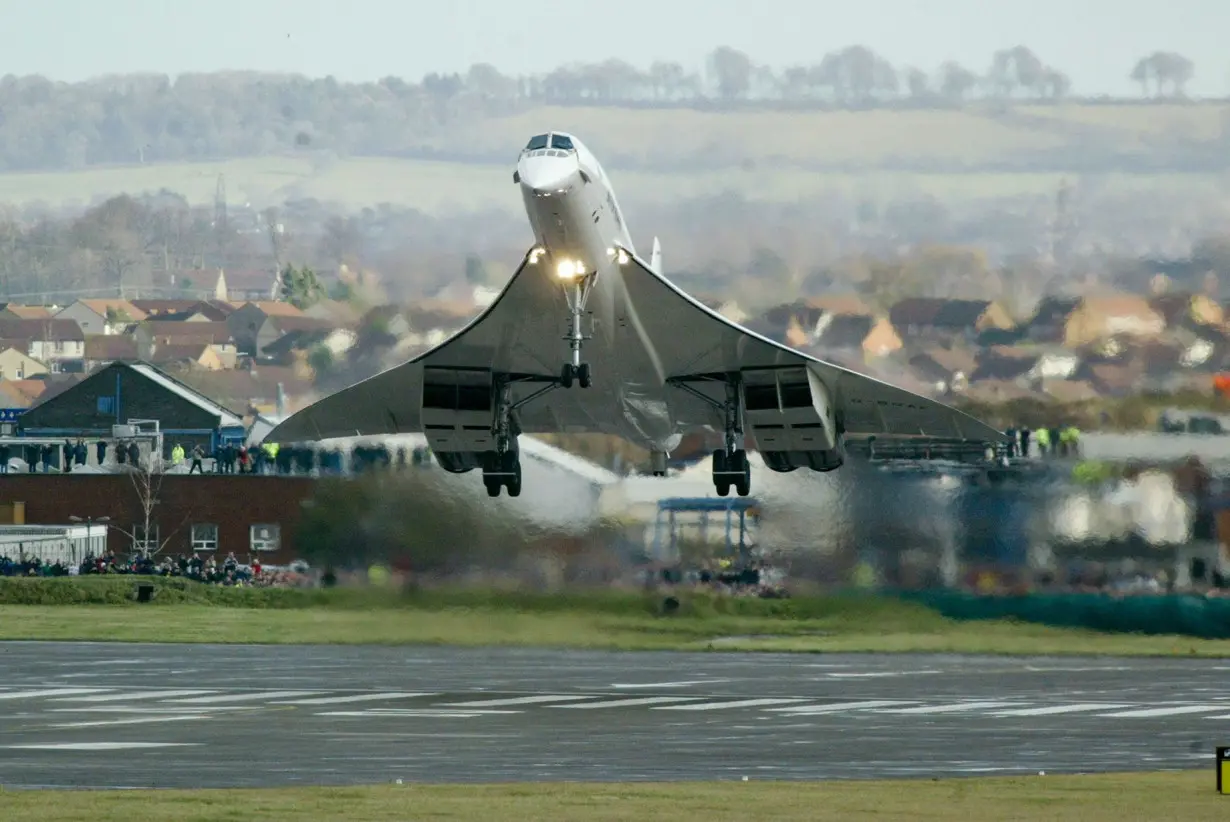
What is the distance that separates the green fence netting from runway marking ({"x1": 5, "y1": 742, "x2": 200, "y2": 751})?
17.3m

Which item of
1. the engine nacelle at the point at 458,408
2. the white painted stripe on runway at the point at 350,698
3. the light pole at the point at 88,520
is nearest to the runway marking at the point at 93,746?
the white painted stripe on runway at the point at 350,698

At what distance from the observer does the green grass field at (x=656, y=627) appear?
38.2 metres

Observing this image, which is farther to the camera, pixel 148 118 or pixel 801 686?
pixel 148 118

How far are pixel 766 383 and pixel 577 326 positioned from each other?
198 inches

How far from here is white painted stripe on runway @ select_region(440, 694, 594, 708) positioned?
101ft

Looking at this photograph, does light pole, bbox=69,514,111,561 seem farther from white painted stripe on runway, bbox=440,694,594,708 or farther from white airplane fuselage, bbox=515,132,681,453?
white painted stripe on runway, bbox=440,694,594,708

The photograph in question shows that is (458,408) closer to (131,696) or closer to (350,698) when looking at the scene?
(350,698)

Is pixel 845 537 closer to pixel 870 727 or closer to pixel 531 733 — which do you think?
pixel 870 727

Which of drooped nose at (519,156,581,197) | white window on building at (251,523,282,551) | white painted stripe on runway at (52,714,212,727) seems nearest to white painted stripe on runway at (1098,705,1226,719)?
drooped nose at (519,156,581,197)

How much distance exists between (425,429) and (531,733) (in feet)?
23.2

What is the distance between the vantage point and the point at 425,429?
32.3 meters

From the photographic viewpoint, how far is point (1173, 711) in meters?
30.9

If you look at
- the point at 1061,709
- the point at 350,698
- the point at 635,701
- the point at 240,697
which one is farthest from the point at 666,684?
the point at 240,697

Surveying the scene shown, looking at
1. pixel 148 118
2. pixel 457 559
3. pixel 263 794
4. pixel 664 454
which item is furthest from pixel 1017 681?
pixel 148 118
